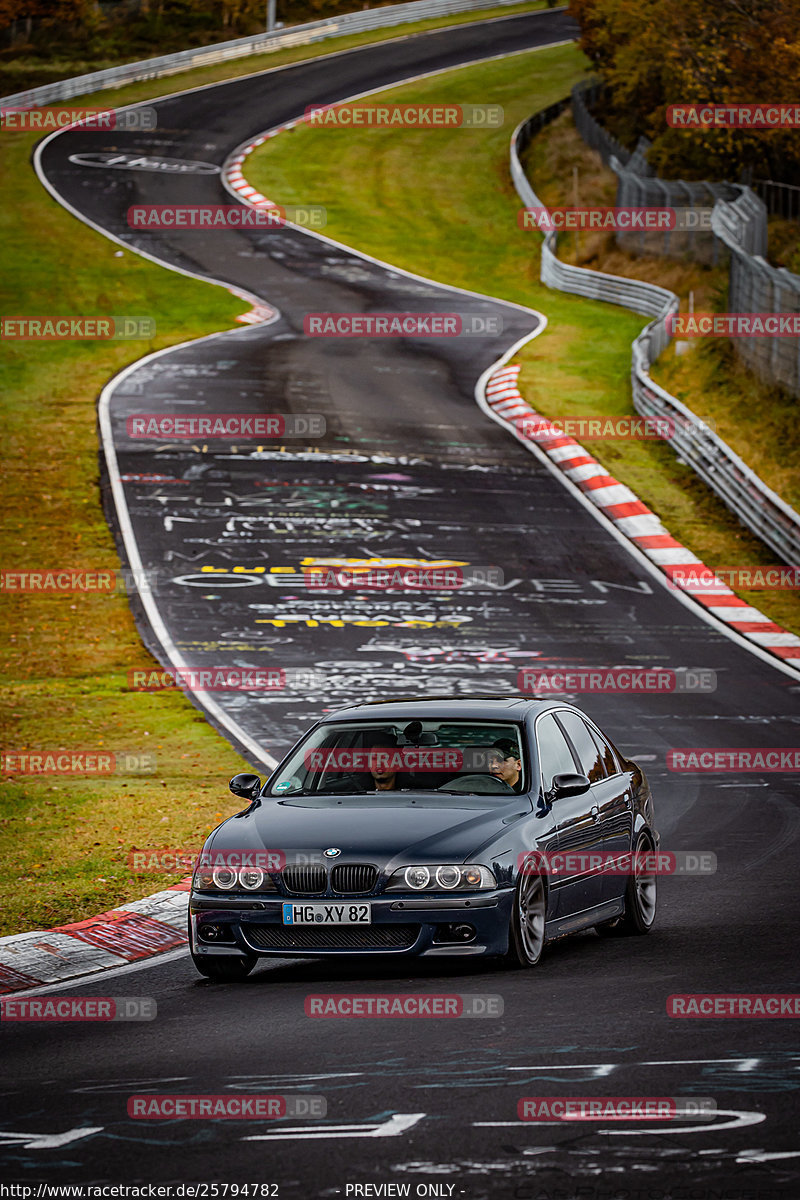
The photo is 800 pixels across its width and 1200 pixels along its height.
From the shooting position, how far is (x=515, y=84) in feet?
255

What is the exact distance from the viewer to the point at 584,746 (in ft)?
35.6

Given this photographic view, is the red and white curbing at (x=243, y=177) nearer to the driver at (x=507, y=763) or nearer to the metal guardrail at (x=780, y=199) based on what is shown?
the metal guardrail at (x=780, y=199)

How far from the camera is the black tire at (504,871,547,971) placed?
8.95 m

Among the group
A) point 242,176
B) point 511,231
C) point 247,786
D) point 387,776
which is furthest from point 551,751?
point 242,176

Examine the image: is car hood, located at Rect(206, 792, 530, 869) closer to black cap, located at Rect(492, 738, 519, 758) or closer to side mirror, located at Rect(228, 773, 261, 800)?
side mirror, located at Rect(228, 773, 261, 800)

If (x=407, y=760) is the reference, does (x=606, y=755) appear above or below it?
below

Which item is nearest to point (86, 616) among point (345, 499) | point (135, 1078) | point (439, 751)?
point (345, 499)

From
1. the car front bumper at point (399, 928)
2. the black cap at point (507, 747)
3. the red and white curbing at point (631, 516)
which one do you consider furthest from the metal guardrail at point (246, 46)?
the car front bumper at point (399, 928)

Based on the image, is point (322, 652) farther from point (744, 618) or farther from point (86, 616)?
point (744, 618)

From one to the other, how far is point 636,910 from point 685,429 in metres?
22.8

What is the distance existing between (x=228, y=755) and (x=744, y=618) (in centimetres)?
945

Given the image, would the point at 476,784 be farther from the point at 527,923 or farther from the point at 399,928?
the point at 399,928

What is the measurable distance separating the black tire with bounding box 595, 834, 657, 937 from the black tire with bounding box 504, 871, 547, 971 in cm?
109

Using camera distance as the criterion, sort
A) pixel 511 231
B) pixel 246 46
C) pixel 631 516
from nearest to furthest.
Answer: pixel 631 516
pixel 511 231
pixel 246 46
